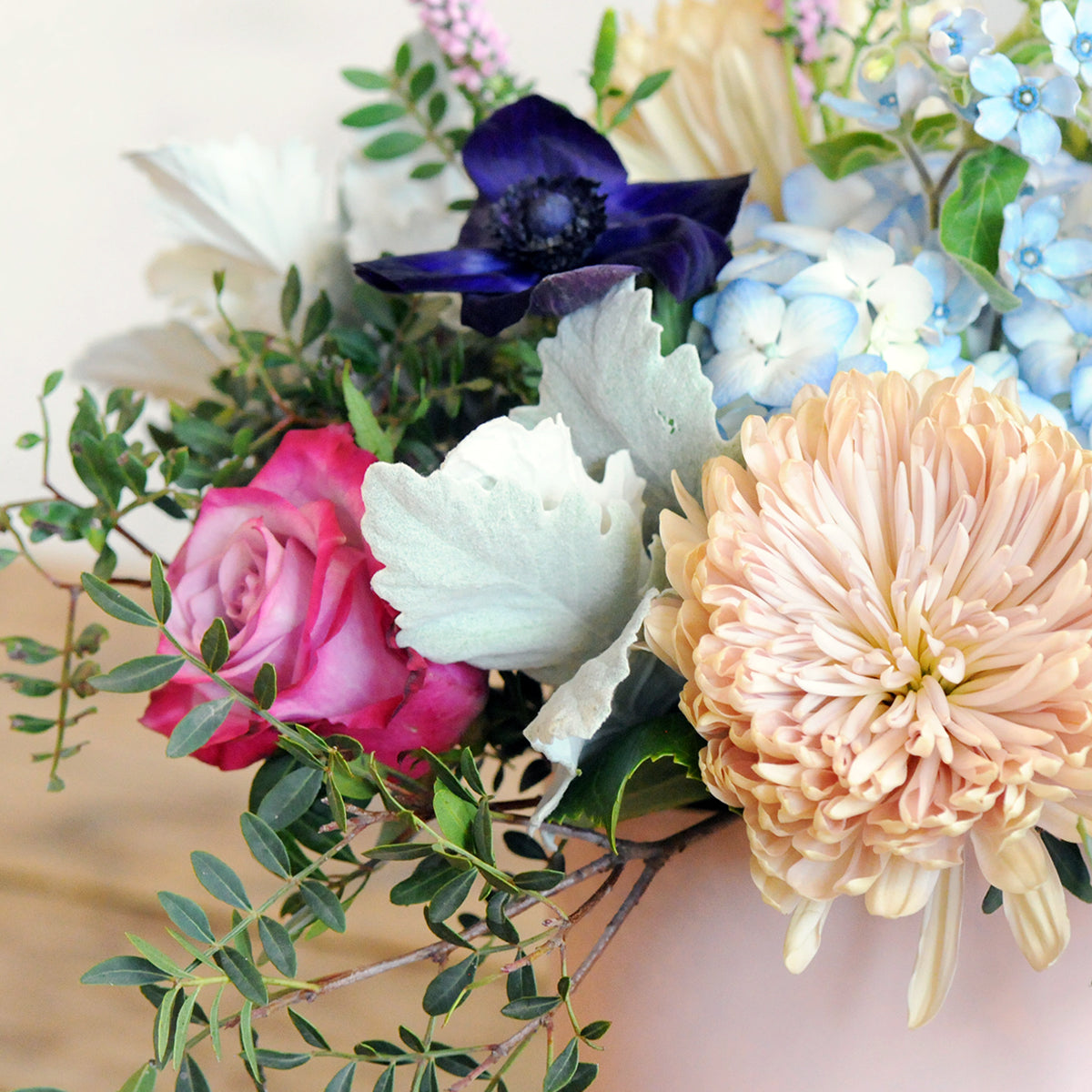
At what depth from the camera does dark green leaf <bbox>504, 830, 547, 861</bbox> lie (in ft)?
1.05

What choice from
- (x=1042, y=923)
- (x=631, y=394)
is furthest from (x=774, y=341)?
(x=1042, y=923)

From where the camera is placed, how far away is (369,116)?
0.39 metres

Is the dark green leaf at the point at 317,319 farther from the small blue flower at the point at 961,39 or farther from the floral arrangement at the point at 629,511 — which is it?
the small blue flower at the point at 961,39

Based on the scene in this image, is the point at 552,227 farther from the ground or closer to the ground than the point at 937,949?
farther from the ground

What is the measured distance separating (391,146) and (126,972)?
28cm

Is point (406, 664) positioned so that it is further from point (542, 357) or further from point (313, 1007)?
point (313, 1007)

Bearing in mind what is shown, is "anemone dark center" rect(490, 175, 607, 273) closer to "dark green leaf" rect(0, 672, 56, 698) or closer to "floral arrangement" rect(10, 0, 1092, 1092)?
"floral arrangement" rect(10, 0, 1092, 1092)

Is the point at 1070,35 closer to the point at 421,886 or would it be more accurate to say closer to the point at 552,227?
the point at 552,227

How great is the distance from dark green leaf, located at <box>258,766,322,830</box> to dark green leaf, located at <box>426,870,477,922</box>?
0.13 ft

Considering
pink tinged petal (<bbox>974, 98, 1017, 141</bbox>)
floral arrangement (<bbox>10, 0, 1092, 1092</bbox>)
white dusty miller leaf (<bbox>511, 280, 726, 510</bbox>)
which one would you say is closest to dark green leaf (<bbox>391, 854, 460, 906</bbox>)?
floral arrangement (<bbox>10, 0, 1092, 1092</bbox>)

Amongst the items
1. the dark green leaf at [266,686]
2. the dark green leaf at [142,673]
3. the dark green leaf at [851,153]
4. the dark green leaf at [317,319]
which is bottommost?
the dark green leaf at [266,686]

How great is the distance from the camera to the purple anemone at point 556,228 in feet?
0.95

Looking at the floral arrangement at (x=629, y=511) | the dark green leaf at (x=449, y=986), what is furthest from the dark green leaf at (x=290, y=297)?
the dark green leaf at (x=449, y=986)

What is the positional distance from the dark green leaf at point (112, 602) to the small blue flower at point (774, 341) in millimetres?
152
